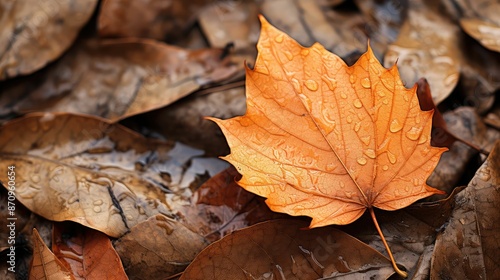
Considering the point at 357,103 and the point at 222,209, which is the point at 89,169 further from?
the point at 357,103

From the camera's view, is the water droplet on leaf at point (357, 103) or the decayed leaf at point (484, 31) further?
the decayed leaf at point (484, 31)

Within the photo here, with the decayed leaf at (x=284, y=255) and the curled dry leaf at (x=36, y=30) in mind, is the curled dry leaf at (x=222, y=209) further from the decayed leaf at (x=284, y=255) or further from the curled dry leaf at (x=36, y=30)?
the curled dry leaf at (x=36, y=30)

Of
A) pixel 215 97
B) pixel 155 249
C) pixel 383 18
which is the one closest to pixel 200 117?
pixel 215 97

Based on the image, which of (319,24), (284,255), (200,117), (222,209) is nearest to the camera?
(284,255)

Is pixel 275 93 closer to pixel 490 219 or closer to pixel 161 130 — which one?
pixel 161 130

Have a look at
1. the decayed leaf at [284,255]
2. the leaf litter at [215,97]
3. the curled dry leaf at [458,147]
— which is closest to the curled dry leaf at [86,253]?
the leaf litter at [215,97]
